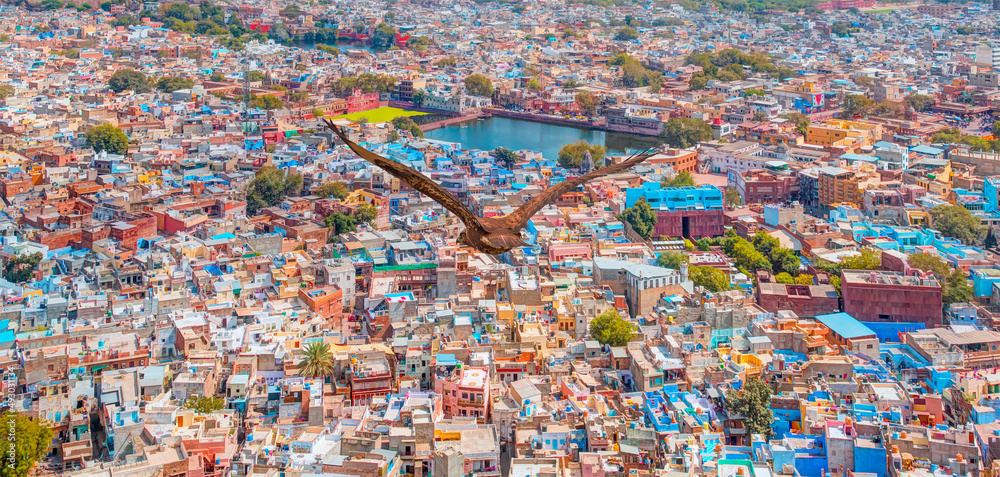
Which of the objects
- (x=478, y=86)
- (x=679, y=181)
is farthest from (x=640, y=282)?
(x=478, y=86)

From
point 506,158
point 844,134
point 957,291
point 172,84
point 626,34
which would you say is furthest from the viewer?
point 626,34

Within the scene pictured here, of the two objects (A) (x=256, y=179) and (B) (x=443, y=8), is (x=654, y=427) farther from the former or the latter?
(B) (x=443, y=8)

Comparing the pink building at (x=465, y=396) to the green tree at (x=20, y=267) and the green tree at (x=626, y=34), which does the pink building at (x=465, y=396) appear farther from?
the green tree at (x=626, y=34)

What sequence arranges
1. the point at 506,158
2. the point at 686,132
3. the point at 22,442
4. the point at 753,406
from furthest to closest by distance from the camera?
the point at 686,132 → the point at 506,158 → the point at 753,406 → the point at 22,442

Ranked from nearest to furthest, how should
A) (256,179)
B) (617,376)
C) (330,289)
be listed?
1. (617,376)
2. (330,289)
3. (256,179)

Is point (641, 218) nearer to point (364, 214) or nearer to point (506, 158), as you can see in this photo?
point (364, 214)

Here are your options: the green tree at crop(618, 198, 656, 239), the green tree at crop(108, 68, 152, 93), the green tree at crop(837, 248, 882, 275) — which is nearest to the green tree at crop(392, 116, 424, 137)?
the green tree at crop(108, 68, 152, 93)

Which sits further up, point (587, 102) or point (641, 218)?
point (641, 218)

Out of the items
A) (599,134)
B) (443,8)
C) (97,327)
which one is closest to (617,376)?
(97,327)

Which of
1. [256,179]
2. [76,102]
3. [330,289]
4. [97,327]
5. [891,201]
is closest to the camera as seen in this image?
[97,327]
